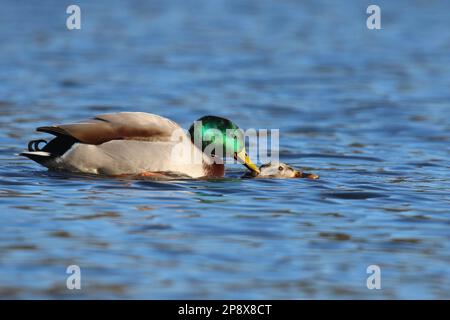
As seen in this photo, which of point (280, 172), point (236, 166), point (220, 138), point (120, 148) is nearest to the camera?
point (120, 148)

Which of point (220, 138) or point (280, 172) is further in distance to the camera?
point (220, 138)

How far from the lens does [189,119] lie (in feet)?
52.5

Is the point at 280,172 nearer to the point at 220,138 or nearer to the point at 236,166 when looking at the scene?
the point at 220,138

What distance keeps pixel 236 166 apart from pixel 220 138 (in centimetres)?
120

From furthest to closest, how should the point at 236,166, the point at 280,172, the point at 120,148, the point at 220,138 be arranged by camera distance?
the point at 236,166 < the point at 220,138 < the point at 280,172 < the point at 120,148

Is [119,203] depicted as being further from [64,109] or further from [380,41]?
[380,41]

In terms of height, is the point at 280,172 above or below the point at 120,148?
below

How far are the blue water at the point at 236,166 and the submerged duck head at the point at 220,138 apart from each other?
1.34 feet

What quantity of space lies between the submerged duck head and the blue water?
0.41 meters

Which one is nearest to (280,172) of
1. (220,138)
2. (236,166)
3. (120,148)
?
(220,138)

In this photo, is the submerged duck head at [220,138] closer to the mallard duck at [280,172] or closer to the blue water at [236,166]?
the mallard duck at [280,172]

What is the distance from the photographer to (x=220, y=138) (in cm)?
1191

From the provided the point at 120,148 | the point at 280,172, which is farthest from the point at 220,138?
the point at 120,148

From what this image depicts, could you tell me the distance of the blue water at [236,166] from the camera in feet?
25.9
